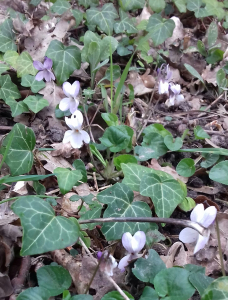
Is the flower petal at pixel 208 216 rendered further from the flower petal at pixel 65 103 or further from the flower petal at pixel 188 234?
the flower petal at pixel 65 103

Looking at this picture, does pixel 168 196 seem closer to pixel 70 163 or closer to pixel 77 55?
pixel 70 163

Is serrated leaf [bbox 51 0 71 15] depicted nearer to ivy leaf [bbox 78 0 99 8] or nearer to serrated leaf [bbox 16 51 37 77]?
ivy leaf [bbox 78 0 99 8]

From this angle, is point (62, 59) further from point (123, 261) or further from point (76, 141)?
point (123, 261)

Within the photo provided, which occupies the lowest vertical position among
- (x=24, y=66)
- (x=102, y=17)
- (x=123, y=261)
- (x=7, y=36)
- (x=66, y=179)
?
(x=123, y=261)

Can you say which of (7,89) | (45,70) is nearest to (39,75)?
(45,70)

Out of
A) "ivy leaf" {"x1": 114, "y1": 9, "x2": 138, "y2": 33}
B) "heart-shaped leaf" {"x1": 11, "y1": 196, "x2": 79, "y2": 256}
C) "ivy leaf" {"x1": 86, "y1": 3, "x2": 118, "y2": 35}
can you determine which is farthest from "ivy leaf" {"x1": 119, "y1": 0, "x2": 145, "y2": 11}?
"heart-shaped leaf" {"x1": 11, "y1": 196, "x2": 79, "y2": 256}

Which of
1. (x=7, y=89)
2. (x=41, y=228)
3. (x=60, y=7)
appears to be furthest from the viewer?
(x=60, y=7)

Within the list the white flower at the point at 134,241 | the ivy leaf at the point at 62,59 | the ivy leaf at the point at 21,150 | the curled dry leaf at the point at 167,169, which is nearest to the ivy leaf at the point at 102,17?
the ivy leaf at the point at 62,59
